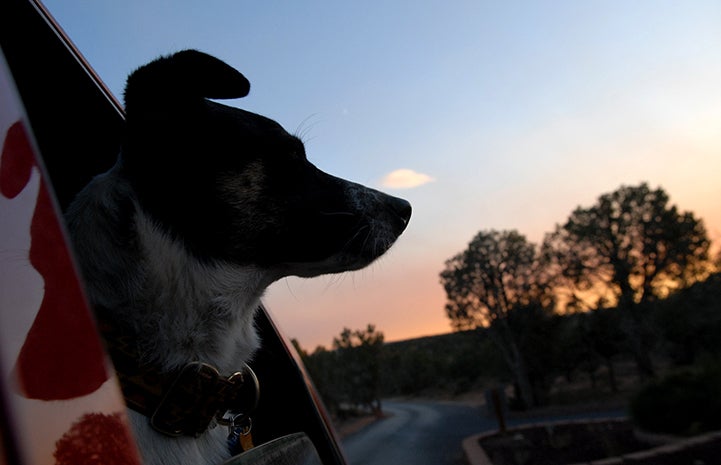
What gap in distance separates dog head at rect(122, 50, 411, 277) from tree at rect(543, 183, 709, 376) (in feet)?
113

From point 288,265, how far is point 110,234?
0.78 metres

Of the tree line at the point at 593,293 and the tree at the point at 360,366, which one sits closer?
the tree line at the point at 593,293

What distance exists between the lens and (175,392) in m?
1.53

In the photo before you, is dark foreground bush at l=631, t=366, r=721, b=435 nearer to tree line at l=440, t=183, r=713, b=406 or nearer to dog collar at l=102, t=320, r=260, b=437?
dog collar at l=102, t=320, r=260, b=437

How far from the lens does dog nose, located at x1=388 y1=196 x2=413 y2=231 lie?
279 cm

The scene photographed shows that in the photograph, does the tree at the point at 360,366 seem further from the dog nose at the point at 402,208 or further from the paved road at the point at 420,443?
the dog nose at the point at 402,208

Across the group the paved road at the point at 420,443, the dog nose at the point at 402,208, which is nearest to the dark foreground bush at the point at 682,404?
the paved road at the point at 420,443

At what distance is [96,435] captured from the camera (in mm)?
914

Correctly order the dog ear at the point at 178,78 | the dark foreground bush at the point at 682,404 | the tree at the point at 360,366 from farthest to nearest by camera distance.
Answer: the tree at the point at 360,366, the dark foreground bush at the point at 682,404, the dog ear at the point at 178,78

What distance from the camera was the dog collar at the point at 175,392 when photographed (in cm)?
146

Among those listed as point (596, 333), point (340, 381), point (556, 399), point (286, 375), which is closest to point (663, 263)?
Result: point (596, 333)

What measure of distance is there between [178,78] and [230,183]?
17.9 inches

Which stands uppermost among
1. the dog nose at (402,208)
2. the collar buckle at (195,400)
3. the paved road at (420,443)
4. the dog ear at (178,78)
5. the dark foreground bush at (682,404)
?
the dog ear at (178,78)

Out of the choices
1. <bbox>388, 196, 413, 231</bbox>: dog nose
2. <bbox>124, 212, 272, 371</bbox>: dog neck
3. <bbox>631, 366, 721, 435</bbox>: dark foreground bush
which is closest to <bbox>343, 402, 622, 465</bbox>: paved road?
<bbox>631, 366, 721, 435</bbox>: dark foreground bush
